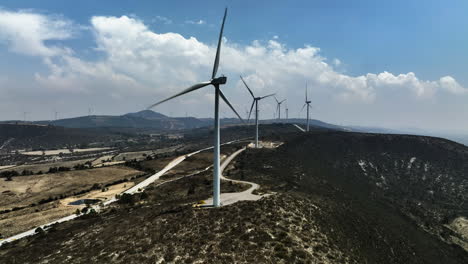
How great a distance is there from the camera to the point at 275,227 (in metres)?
41.9

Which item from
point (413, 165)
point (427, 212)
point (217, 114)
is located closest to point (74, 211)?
point (217, 114)

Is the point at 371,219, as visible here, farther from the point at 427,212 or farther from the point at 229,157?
the point at 229,157

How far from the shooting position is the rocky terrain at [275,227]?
1457 inches

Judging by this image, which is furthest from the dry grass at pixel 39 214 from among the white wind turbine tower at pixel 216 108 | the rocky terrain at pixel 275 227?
the white wind turbine tower at pixel 216 108

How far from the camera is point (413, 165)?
136m

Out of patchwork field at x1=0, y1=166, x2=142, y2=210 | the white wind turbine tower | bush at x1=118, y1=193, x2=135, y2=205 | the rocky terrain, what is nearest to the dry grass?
the rocky terrain

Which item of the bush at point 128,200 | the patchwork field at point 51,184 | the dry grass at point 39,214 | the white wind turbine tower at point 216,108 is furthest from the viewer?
the patchwork field at point 51,184

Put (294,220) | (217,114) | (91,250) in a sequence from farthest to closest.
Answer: (217,114)
(294,220)
(91,250)

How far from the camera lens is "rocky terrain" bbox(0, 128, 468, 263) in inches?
1457

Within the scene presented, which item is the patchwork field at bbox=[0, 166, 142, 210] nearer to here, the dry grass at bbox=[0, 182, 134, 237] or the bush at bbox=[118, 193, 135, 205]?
the dry grass at bbox=[0, 182, 134, 237]

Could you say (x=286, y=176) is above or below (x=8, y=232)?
above

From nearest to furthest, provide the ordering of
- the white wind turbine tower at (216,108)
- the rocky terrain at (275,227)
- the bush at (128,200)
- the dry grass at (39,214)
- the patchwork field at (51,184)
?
1. the rocky terrain at (275,227)
2. the white wind turbine tower at (216,108)
3. the dry grass at (39,214)
4. the bush at (128,200)
5. the patchwork field at (51,184)

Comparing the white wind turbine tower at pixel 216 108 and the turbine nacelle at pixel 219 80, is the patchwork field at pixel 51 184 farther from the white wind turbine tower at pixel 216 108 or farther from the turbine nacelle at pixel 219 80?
the turbine nacelle at pixel 219 80

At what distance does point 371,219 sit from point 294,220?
30270 mm
